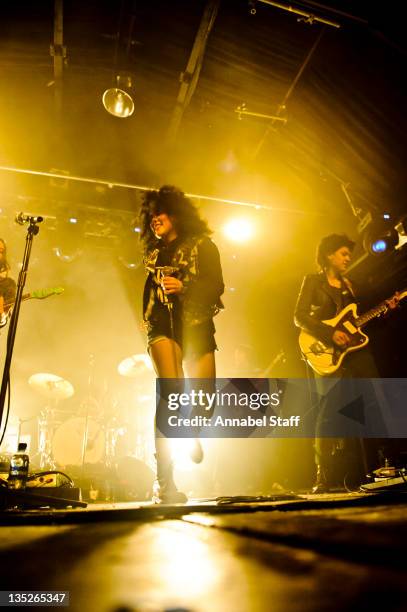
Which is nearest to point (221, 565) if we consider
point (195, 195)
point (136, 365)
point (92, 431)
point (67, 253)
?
point (195, 195)

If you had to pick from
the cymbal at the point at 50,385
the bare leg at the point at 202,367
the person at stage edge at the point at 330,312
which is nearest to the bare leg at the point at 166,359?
the bare leg at the point at 202,367

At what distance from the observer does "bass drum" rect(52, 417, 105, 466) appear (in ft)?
22.4

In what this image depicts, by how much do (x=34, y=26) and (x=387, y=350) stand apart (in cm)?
602

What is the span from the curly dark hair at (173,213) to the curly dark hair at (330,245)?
2.02 meters

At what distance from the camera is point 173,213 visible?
344 cm

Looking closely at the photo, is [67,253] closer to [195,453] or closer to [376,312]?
[376,312]

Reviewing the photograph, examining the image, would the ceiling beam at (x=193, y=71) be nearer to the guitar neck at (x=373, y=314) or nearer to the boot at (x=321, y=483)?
the guitar neck at (x=373, y=314)

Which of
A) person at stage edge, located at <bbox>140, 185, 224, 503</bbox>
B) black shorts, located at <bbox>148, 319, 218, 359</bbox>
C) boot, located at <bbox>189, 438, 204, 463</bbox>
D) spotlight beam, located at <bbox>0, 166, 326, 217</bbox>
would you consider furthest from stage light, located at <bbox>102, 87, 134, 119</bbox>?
boot, located at <bbox>189, 438, 204, 463</bbox>

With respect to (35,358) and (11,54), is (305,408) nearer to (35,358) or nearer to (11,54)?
(11,54)

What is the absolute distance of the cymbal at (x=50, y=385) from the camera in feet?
23.8

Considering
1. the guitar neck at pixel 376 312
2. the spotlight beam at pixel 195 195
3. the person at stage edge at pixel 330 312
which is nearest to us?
the person at stage edge at pixel 330 312

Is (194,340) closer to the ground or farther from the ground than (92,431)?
farther from the ground

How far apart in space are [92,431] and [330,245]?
5166 mm

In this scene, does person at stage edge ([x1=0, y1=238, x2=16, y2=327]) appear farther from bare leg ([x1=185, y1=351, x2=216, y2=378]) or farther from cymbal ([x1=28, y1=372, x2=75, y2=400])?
bare leg ([x1=185, y1=351, x2=216, y2=378])
